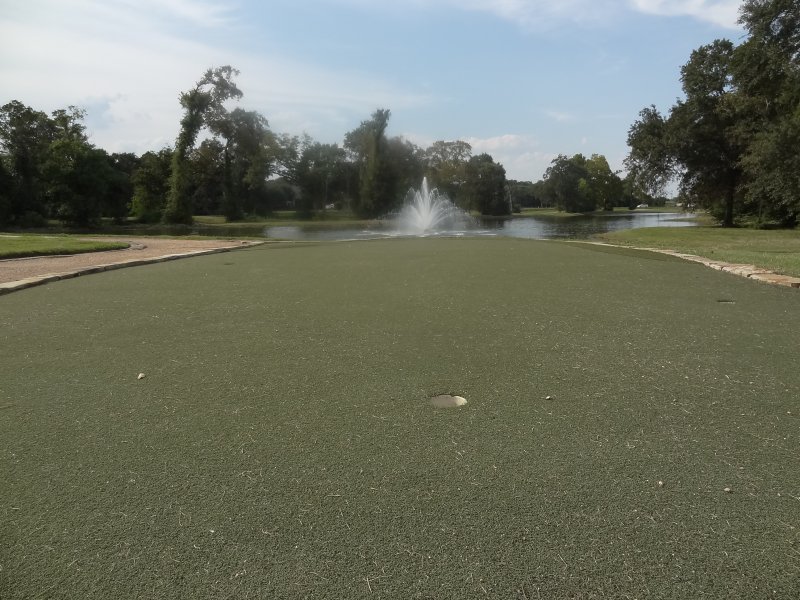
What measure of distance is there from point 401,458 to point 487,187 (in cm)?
7389

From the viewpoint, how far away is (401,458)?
9.00 feet

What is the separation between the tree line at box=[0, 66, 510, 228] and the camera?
39.5 metres

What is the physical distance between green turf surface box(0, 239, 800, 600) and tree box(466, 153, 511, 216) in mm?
70030

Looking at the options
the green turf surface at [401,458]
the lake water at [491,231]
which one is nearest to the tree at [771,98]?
the lake water at [491,231]

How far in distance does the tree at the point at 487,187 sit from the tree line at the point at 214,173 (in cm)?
15

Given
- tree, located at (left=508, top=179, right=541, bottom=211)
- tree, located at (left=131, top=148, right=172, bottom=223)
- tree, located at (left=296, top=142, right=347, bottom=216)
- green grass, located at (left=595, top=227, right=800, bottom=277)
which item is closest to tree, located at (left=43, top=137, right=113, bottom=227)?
tree, located at (left=131, top=148, right=172, bottom=223)

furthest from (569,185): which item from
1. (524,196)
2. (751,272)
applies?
(751,272)

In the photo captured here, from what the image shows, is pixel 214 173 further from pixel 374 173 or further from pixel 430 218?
pixel 430 218

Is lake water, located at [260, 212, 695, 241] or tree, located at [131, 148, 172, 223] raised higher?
tree, located at [131, 148, 172, 223]

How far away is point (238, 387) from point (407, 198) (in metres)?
56.4

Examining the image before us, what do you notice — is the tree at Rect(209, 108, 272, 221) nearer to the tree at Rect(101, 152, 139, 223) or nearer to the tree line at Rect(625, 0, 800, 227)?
the tree at Rect(101, 152, 139, 223)

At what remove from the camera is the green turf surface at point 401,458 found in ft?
6.39

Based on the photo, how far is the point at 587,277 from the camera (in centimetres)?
897

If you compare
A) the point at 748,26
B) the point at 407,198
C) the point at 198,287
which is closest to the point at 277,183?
the point at 407,198
